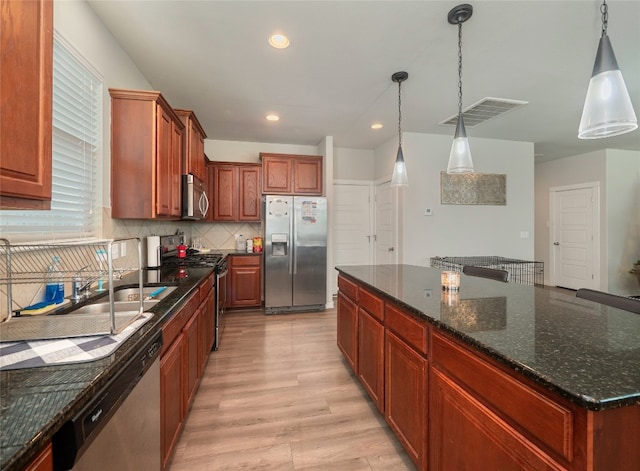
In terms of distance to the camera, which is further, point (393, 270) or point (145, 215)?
point (393, 270)

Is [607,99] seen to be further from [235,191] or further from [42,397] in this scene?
[235,191]

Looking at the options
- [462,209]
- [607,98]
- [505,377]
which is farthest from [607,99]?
[462,209]

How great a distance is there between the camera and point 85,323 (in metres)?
1.19

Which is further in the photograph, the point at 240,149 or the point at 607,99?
the point at 240,149

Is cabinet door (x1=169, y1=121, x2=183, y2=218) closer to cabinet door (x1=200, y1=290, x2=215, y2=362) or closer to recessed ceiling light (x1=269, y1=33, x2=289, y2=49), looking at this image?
cabinet door (x1=200, y1=290, x2=215, y2=362)

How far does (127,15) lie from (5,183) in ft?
6.08

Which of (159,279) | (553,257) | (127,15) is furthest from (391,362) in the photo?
(553,257)

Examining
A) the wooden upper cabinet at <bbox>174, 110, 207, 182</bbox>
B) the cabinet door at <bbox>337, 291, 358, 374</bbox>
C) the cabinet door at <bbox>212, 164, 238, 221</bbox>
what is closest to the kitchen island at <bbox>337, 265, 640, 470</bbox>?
the cabinet door at <bbox>337, 291, 358, 374</bbox>

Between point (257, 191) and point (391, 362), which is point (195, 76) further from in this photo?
point (391, 362)

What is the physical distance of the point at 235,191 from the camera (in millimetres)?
4590

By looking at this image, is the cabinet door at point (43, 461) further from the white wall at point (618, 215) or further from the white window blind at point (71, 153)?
the white wall at point (618, 215)

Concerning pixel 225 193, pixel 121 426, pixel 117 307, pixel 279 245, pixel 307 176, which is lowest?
pixel 121 426

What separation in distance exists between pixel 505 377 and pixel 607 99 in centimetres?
134

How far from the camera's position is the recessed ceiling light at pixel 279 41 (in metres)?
2.18
